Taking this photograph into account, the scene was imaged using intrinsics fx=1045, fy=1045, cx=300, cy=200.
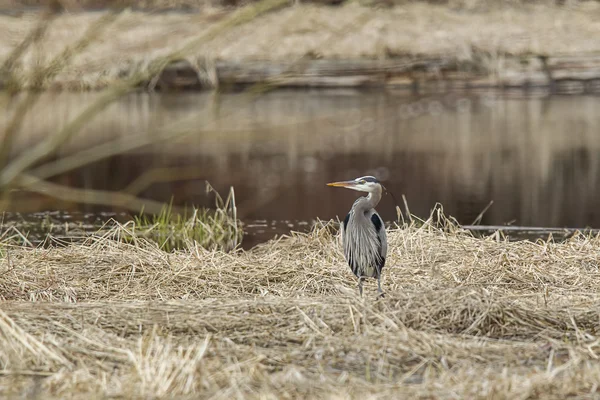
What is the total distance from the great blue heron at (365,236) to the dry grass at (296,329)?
214 mm

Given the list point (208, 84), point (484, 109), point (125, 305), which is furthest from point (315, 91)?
point (125, 305)

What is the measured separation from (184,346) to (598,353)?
5.75ft

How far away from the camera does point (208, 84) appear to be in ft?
68.2

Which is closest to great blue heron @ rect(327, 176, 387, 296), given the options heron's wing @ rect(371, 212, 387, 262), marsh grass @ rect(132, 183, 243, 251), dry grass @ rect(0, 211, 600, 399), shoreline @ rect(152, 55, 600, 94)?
heron's wing @ rect(371, 212, 387, 262)

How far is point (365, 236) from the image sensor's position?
6035mm

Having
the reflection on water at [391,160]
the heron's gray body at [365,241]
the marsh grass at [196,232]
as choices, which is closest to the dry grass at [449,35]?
the reflection on water at [391,160]

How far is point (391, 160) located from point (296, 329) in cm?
949

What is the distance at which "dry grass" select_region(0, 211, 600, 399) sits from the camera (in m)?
3.94

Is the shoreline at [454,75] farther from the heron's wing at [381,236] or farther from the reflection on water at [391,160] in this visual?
the heron's wing at [381,236]

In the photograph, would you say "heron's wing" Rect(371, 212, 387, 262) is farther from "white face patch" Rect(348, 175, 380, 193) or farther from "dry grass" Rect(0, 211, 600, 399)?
"dry grass" Rect(0, 211, 600, 399)

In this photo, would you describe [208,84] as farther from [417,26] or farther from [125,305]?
[125,305]

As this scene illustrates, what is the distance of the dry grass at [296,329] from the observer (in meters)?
3.94

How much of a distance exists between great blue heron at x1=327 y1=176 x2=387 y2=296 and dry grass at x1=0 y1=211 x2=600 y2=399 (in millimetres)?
214

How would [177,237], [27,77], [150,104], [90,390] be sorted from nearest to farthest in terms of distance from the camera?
1. [27,77]
2. [90,390]
3. [177,237]
4. [150,104]
